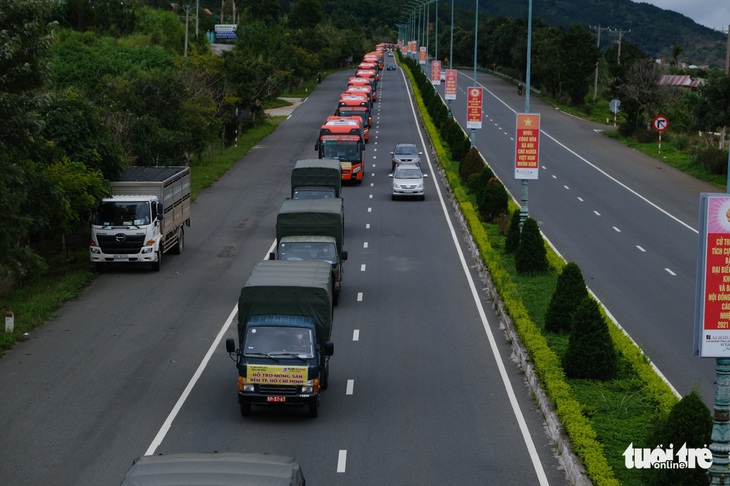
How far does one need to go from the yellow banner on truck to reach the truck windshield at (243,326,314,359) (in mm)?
Answer: 490

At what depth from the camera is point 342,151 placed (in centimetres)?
5888

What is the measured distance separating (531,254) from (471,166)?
72.2 ft

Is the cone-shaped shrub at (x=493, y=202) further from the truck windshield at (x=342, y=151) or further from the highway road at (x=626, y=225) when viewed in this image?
the truck windshield at (x=342, y=151)

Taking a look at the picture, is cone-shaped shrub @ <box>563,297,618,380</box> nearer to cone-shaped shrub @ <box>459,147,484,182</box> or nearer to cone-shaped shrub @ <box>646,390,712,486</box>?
cone-shaped shrub @ <box>646,390,712,486</box>

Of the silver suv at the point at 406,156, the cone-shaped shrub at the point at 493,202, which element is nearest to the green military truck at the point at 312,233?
the cone-shaped shrub at the point at 493,202

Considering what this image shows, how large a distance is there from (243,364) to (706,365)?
11.3m

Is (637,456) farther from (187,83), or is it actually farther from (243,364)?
(187,83)

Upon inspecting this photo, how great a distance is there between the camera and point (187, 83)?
60.8 m

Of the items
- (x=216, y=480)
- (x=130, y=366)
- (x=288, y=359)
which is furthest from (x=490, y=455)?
(x=130, y=366)

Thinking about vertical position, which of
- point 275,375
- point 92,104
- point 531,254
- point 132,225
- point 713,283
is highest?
point 92,104

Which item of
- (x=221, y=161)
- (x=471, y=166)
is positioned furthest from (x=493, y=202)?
(x=221, y=161)

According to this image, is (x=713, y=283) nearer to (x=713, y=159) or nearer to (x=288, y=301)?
(x=288, y=301)

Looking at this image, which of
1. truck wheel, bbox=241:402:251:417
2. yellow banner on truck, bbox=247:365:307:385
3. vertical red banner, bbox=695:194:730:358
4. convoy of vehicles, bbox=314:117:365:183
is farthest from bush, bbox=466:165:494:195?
vertical red banner, bbox=695:194:730:358

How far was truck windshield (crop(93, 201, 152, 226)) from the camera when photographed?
36.4 meters
